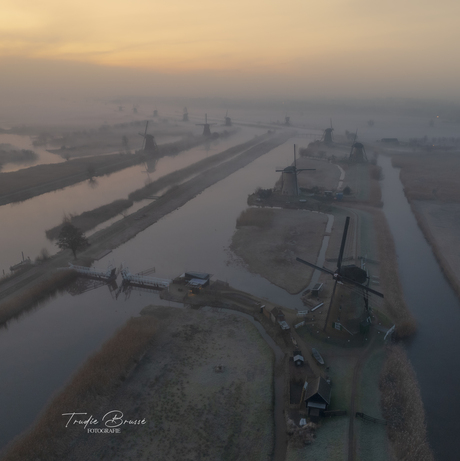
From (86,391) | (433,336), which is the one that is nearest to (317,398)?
(433,336)

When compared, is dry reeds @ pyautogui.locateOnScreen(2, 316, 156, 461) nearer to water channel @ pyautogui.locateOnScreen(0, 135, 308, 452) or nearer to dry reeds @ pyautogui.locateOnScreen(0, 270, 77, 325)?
water channel @ pyautogui.locateOnScreen(0, 135, 308, 452)

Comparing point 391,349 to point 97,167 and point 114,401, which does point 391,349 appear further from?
point 97,167

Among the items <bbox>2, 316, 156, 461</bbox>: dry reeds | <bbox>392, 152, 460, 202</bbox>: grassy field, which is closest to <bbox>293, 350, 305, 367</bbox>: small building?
<bbox>2, 316, 156, 461</bbox>: dry reeds

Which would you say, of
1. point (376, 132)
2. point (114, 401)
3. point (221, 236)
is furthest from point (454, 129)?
point (114, 401)

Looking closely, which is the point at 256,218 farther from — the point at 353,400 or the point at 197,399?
the point at 197,399

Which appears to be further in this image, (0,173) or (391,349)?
(0,173)
